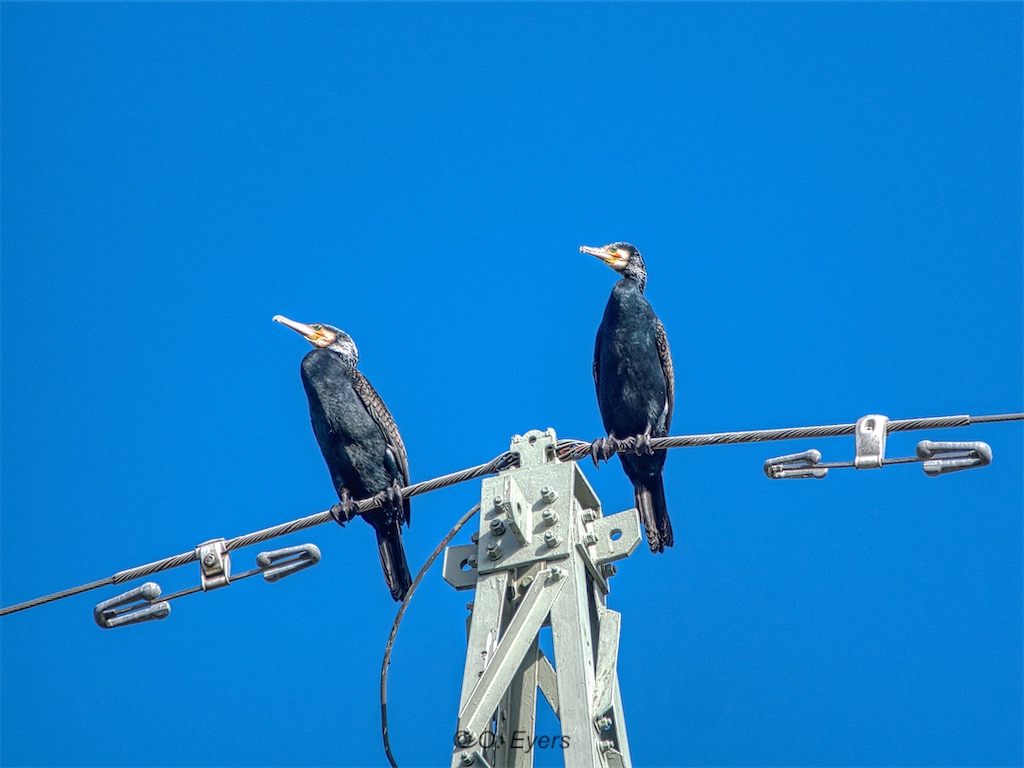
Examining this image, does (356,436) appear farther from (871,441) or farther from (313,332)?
(871,441)

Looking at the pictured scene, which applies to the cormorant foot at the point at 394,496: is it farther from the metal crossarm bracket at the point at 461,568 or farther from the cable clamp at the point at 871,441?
the cable clamp at the point at 871,441

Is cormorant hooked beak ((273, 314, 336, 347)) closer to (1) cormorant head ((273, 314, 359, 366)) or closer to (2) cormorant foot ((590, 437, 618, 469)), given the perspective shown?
(1) cormorant head ((273, 314, 359, 366))

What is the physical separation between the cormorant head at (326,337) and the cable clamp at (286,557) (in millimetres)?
3719

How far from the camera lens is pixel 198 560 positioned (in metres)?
6.14

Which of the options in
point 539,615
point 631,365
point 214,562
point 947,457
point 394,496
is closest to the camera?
point 539,615

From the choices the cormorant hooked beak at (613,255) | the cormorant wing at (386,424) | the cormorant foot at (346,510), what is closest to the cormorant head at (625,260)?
the cormorant hooked beak at (613,255)

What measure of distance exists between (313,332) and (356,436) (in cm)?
93

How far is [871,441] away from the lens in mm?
5461

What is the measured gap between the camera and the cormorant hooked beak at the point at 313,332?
9.41m

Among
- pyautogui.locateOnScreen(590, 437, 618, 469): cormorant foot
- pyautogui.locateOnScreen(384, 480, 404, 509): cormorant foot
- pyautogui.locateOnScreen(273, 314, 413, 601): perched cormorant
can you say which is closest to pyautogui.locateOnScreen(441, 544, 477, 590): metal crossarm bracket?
pyautogui.locateOnScreen(384, 480, 404, 509): cormorant foot

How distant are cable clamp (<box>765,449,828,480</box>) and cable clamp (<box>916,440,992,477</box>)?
15.6 inches

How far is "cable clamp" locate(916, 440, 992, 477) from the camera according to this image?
5199mm

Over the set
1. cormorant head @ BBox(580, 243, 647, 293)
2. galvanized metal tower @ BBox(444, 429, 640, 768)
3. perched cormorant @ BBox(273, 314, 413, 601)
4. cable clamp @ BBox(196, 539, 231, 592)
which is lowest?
galvanized metal tower @ BBox(444, 429, 640, 768)

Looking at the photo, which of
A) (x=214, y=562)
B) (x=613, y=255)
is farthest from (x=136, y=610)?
(x=613, y=255)
